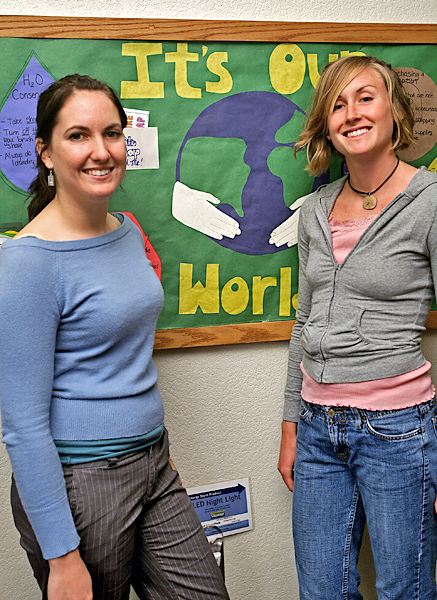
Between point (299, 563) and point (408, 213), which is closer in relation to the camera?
point (408, 213)

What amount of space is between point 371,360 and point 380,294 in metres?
0.15

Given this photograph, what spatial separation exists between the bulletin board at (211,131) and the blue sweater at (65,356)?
411mm

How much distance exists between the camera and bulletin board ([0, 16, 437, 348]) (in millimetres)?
1280

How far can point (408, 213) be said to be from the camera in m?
1.13

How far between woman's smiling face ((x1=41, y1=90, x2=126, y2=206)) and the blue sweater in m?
0.10

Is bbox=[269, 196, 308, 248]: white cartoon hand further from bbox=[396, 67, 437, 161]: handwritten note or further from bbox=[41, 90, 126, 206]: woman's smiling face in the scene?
bbox=[41, 90, 126, 206]: woman's smiling face

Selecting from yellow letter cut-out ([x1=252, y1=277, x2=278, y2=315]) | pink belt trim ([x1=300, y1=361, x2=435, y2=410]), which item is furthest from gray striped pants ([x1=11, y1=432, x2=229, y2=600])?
yellow letter cut-out ([x1=252, y1=277, x2=278, y2=315])

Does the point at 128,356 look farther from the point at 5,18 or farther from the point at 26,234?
the point at 5,18

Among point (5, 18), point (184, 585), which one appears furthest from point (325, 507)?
point (5, 18)

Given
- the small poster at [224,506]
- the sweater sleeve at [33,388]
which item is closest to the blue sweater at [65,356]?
the sweater sleeve at [33,388]

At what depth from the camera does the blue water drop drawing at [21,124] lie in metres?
1.26

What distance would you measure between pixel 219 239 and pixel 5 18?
0.74m

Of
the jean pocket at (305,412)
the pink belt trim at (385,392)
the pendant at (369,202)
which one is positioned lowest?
the jean pocket at (305,412)

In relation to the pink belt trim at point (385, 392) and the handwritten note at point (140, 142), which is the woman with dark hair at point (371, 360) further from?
the handwritten note at point (140, 142)
